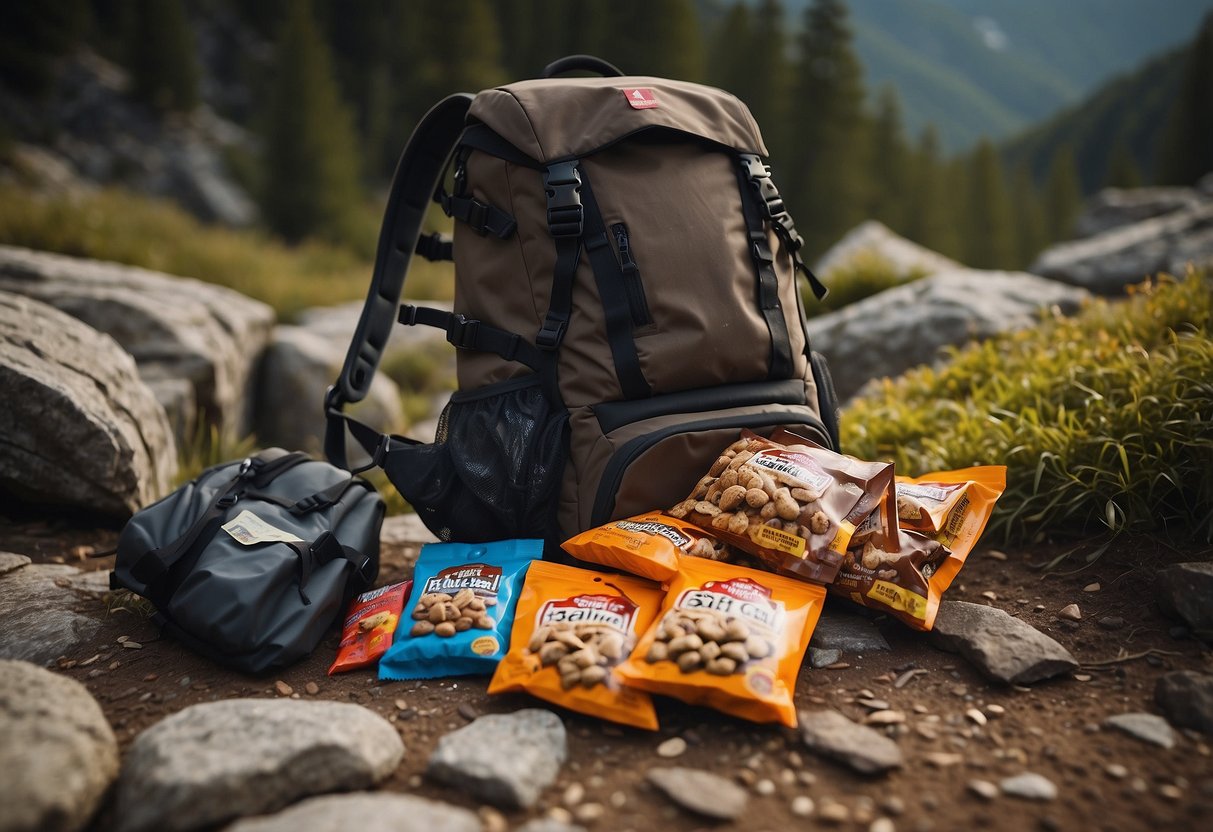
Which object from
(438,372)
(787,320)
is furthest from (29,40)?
(787,320)

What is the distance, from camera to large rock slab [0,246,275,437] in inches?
163

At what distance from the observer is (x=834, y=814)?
1502 millimetres

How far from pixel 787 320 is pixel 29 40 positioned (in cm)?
2810

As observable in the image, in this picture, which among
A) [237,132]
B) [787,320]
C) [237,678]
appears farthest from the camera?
[237,132]

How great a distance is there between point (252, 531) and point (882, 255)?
648cm

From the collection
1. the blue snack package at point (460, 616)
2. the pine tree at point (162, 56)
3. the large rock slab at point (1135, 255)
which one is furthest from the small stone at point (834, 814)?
the pine tree at point (162, 56)

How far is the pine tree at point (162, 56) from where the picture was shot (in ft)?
79.4

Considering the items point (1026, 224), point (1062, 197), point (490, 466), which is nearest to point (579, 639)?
point (490, 466)

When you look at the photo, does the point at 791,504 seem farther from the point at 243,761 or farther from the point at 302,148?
the point at 302,148

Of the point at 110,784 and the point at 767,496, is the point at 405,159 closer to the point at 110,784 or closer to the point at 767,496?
the point at 767,496

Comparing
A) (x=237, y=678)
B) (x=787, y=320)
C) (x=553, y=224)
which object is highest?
(x=553, y=224)

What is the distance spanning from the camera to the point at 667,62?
20.2 m

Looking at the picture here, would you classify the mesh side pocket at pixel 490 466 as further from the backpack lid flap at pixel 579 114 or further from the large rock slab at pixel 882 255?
the large rock slab at pixel 882 255

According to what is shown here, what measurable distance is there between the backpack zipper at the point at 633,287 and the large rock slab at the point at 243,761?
1.36 m
